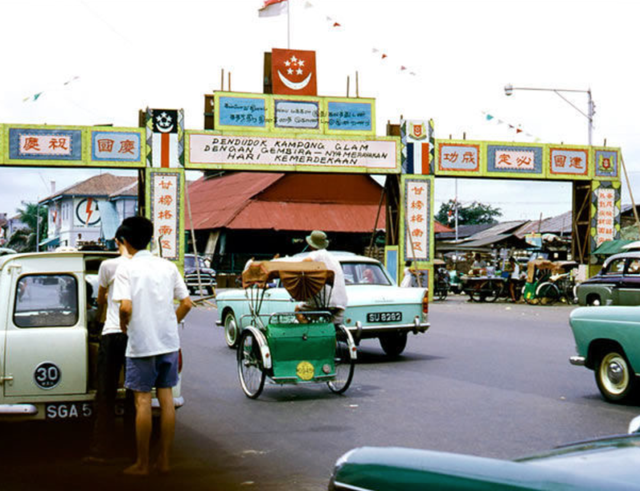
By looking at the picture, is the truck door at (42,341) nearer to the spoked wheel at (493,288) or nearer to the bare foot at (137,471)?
the bare foot at (137,471)

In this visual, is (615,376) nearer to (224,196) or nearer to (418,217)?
(418,217)

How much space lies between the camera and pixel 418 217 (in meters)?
32.2

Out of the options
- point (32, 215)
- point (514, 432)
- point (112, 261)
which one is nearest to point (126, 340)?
point (112, 261)

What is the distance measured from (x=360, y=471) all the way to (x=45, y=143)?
1106 inches

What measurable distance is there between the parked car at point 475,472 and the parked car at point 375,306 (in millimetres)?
9751

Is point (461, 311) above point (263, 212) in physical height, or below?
below

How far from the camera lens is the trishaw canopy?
9.79 meters

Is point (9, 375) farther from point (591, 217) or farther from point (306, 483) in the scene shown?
point (591, 217)

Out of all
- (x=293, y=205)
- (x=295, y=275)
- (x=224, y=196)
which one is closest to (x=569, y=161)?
(x=293, y=205)

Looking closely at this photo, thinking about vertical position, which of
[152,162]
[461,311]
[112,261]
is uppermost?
[152,162]

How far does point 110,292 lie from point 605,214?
99.9 feet

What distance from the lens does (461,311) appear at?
26.1 meters

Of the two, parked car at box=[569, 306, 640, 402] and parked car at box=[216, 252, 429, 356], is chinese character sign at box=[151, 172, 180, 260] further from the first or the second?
parked car at box=[569, 306, 640, 402]

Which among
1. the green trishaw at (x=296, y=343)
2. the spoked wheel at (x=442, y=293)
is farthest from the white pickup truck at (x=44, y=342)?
the spoked wheel at (x=442, y=293)
